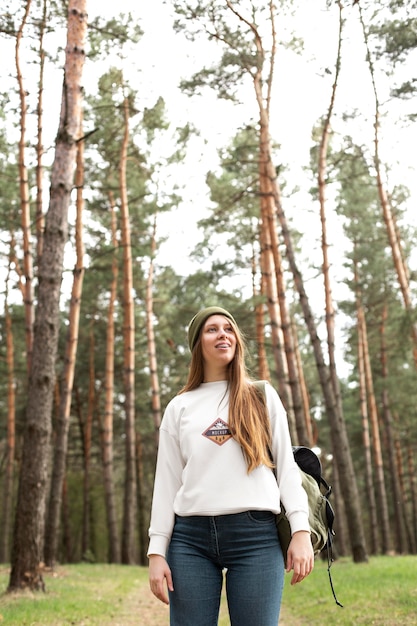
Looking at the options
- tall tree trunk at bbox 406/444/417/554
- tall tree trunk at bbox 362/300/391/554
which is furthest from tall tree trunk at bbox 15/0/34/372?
tall tree trunk at bbox 406/444/417/554

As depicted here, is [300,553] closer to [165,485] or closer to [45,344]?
[165,485]

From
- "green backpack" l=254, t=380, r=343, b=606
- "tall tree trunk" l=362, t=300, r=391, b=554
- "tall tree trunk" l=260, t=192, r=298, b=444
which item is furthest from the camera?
"tall tree trunk" l=362, t=300, r=391, b=554

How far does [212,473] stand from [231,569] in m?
0.37

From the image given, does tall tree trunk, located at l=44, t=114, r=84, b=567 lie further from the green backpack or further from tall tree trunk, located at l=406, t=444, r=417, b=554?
tall tree trunk, located at l=406, t=444, r=417, b=554

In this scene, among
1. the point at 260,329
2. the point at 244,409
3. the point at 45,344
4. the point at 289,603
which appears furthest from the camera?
the point at 260,329

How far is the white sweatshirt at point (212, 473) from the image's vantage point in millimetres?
2723

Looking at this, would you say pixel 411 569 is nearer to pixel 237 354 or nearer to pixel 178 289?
pixel 237 354

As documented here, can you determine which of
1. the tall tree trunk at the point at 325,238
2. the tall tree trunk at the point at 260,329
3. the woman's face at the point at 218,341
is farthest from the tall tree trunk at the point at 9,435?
the woman's face at the point at 218,341

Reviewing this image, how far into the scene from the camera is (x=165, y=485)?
114 inches

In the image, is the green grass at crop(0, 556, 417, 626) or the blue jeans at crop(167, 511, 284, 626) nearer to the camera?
the blue jeans at crop(167, 511, 284, 626)

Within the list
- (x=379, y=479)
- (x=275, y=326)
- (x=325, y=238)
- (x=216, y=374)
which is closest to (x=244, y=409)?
(x=216, y=374)

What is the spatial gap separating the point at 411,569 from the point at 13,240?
47.9 ft

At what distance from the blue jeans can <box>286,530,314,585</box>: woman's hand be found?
0.17ft

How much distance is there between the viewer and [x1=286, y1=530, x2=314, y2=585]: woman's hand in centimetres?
265
